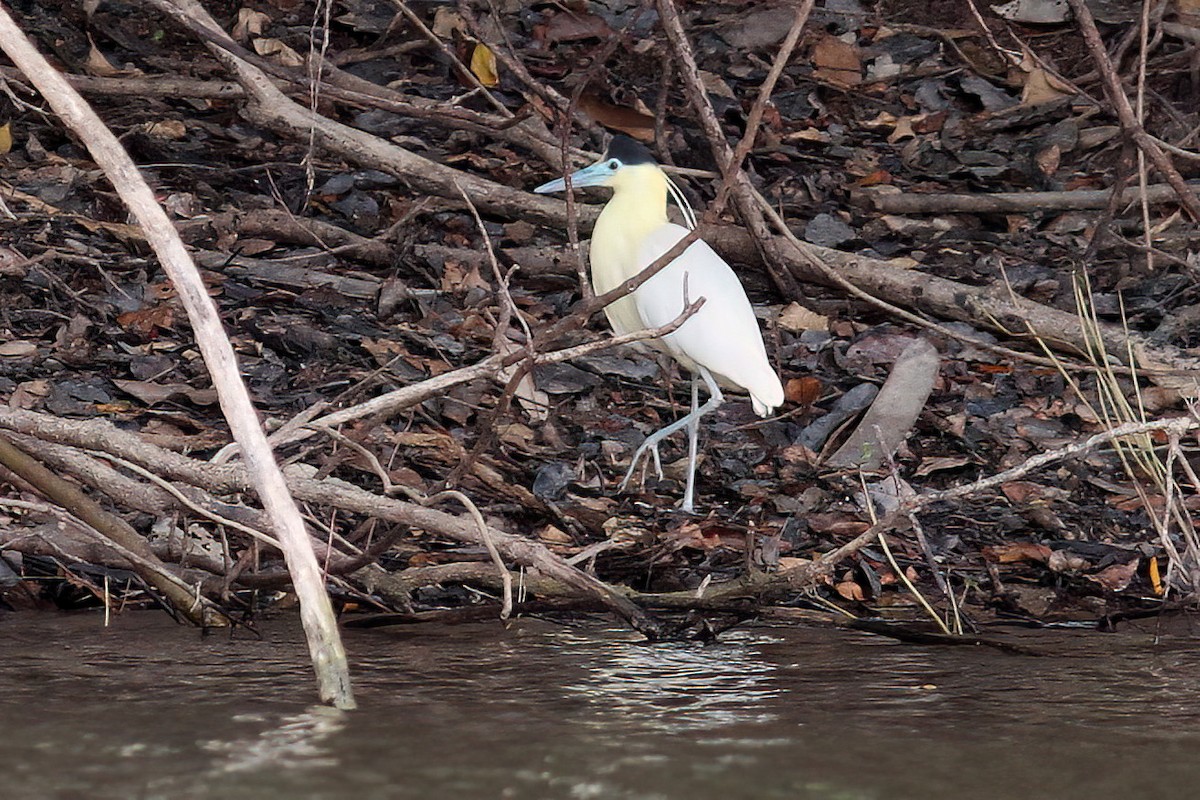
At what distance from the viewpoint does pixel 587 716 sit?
8.80 ft

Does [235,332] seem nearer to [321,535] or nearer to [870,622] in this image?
[321,535]

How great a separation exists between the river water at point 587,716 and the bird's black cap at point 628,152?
7.34ft

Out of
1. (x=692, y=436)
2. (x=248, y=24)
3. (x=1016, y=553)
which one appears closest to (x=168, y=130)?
(x=248, y=24)

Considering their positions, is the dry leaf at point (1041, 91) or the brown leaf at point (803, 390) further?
the dry leaf at point (1041, 91)

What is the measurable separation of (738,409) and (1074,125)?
9.83 ft

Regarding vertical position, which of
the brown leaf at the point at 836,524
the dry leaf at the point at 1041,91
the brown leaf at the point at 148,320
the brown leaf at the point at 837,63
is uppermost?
the brown leaf at the point at 837,63

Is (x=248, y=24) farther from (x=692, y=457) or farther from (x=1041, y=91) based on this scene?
(x=692, y=457)

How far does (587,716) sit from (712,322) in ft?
7.94

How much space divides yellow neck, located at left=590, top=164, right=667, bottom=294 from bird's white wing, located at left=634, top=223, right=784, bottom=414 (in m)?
0.09

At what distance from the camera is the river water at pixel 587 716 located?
224cm

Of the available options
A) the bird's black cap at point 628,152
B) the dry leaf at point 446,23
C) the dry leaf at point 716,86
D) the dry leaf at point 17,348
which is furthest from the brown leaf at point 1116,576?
the dry leaf at point 446,23

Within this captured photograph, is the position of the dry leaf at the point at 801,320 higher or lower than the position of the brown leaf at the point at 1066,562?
higher

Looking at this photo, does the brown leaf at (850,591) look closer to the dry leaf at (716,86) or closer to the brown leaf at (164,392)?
the brown leaf at (164,392)

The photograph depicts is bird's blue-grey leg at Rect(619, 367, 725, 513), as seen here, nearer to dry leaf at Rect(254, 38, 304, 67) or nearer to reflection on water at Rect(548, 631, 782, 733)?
reflection on water at Rect(548, 631, 782, 733)
